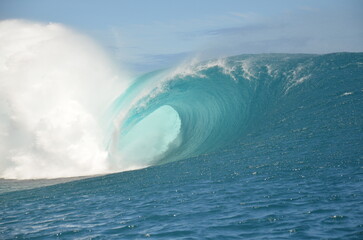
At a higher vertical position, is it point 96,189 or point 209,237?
point 96,189

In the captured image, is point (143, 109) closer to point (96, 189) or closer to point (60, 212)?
point (96, 189)

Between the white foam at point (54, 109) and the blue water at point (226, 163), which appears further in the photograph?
the white foam at point (54, 109)

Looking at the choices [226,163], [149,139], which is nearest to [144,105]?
[149,139]

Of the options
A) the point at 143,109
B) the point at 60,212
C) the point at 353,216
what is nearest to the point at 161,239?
the point at 353,216

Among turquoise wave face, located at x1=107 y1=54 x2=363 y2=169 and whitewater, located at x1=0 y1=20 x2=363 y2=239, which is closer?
whitewater, located at x1=0 y1=20 x2=363 y2=239
